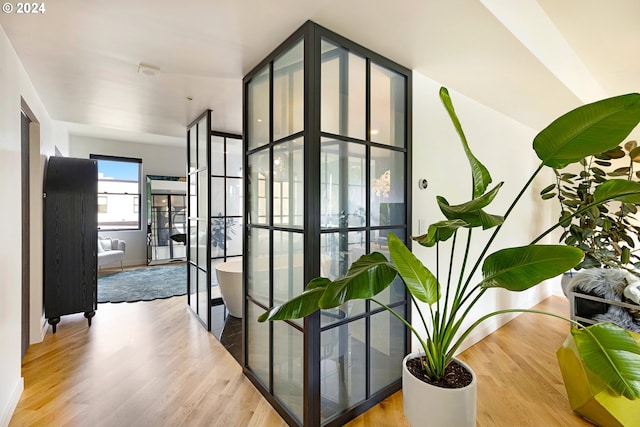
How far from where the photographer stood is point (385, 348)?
2115 mm

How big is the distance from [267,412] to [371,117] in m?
2.04

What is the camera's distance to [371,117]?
1979 millimetres

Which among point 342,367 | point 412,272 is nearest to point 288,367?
point 342,367

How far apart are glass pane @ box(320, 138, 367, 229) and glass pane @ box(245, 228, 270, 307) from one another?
54 cm

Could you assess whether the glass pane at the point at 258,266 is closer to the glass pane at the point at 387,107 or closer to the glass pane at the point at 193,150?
the glass pane at the point at 387,107

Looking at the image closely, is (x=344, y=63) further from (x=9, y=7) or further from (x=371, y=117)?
(x=9, y=7)

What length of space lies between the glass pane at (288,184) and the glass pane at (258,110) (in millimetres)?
256

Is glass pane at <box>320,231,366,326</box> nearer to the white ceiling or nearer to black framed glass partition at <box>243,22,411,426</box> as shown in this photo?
black framed glass partition at <box>243,22,411,426</box>

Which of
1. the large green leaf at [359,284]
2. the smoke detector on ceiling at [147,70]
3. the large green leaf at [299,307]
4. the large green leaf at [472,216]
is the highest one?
the smoke detector on ceiling at [147,70]

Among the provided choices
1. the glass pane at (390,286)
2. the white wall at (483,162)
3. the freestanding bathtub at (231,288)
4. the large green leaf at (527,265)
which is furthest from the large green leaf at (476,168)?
the freestanding bathtub at (231,288)

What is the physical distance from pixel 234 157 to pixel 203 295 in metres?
1.83

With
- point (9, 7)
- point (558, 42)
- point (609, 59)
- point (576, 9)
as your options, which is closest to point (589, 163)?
point (609, 59)

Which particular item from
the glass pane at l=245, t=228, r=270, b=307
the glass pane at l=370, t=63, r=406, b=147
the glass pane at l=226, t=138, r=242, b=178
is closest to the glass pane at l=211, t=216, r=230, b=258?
the glass pane at l=226, t=138, r=242, b=178

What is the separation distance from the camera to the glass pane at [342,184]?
69.8 inches
